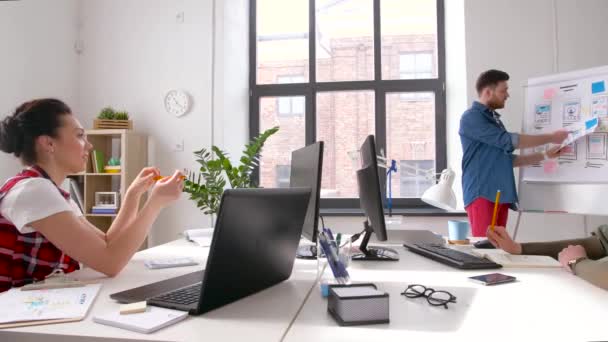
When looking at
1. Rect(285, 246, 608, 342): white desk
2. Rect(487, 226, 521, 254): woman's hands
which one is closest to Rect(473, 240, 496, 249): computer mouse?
Rect(487, 226, 521, 254): woman's hands

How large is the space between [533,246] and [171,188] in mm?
1308

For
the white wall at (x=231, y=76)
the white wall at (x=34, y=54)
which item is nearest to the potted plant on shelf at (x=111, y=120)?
the white wall at (x=34, y=54)

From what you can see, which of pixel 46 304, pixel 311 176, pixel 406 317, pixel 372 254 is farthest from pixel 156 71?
pixel 406 317

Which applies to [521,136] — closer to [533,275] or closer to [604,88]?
[604,88]

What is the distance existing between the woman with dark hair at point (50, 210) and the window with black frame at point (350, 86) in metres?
2.56

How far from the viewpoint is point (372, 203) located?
4.68 ft

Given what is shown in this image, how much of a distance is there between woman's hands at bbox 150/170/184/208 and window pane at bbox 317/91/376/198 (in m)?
2.59

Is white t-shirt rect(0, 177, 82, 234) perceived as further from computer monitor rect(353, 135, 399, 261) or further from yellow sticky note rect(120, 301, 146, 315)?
computer monitor rect(353, 135, 399, 261)

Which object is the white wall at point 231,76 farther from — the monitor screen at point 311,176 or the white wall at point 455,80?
the monitor screen at point 311,176

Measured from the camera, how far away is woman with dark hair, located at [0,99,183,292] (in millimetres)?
1195

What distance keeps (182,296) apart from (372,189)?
68 centimetres

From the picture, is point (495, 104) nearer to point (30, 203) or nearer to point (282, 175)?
point (282, 175)

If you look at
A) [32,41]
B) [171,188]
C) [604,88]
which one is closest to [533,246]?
[171,188]

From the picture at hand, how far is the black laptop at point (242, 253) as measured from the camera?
882 mm
